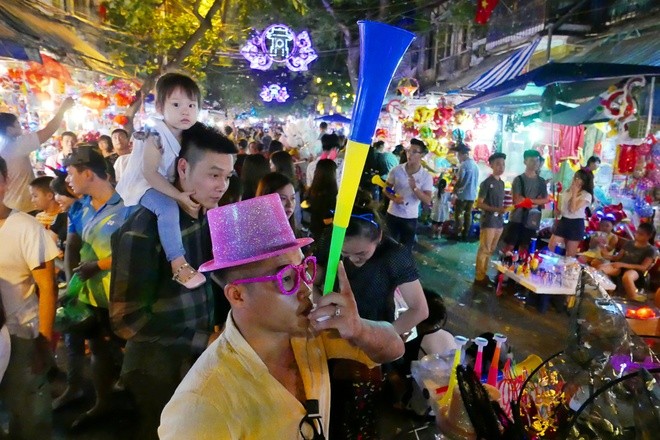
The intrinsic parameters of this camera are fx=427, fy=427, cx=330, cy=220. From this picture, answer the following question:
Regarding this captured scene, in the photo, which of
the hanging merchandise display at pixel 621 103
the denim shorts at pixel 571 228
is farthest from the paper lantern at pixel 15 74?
the denim shorts at pixel 571 228

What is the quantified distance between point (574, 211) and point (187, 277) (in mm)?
5864

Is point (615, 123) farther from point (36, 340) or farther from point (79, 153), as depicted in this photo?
point (36, 340)

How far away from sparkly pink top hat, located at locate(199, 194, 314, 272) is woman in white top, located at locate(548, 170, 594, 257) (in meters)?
5.96

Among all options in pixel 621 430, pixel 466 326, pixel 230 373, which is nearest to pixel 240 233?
pixel 230 373

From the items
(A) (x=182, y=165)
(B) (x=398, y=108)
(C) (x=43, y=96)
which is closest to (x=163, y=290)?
(A) (x=182, y=165)

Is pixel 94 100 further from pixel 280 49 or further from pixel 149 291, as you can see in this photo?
pixel 149 291

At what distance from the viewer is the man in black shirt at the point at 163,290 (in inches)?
92.0

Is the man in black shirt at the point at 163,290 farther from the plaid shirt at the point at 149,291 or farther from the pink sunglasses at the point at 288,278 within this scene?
the pink sunglasses at the point at 288,278

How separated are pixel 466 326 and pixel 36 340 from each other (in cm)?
444

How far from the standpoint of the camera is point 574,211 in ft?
20.4

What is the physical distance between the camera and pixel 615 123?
5.46 metres

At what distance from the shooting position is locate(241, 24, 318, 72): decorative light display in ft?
33.7

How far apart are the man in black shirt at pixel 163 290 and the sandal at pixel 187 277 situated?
0.10 metres

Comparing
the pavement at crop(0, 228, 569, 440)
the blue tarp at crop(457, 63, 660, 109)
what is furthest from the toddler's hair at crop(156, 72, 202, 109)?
the blue tarp at crop(457, 63, 660, 109)
